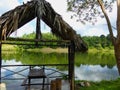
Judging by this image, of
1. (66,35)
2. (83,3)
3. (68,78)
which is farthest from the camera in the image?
(83,3)

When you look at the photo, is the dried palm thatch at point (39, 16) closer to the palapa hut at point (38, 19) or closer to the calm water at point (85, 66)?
the palapa hut at point (38, 19)

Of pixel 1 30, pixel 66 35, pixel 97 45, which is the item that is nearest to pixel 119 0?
pixel 66 35

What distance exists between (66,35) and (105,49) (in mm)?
62320

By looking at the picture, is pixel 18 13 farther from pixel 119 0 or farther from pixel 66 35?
pixel 119 0

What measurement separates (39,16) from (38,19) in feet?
0.40

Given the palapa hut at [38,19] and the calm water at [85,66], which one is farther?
the calm water at [85,66]

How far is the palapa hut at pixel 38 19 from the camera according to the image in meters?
7.38

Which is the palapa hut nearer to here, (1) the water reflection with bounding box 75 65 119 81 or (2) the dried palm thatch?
(2) the dried palm thatch

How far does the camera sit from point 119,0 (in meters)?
9.66

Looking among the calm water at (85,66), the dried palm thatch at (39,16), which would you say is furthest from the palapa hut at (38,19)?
the calm water at (85,66)

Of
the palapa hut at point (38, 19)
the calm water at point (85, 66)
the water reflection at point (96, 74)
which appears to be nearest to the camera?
the palapa hut at point (38, 19)

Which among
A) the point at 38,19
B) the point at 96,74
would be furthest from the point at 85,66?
the point at 38,19

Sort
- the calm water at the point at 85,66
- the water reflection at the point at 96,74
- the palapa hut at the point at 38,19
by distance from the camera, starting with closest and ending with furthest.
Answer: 1. the palapa hut at the point at 38,19
2. the water reflection at the point at 96,74
3. the calm water at the point at 85,66

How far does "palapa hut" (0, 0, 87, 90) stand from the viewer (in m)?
7.38
